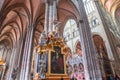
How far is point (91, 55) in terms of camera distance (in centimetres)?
969

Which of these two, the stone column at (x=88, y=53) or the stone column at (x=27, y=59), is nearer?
the stone column at (x=88, y=53)

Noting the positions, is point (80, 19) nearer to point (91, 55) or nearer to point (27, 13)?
point (91, 55)

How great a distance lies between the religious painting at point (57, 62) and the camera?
19.4ft

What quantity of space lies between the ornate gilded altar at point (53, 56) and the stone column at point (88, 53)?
11.1 feet

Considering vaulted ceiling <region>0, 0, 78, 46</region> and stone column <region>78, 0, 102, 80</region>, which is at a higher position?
A: vaulted ceiling <region>0, 0, 78, 46</region>

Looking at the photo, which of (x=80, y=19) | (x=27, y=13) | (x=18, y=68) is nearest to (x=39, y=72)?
(x=80, y=19)

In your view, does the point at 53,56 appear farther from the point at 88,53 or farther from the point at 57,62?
the point at 88,53

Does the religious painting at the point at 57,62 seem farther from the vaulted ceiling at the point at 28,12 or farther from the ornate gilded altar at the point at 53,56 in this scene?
the vaulted ceiling at the point at 28,12

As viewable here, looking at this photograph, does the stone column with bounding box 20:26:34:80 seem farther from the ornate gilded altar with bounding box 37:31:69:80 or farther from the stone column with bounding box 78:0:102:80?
the stone column with bounding box 78:0:102:80

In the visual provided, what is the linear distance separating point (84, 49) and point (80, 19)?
3.04 metres

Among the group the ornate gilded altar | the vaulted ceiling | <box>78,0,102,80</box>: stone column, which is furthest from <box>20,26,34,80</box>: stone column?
<box>78,0,102,80</box>: stone column

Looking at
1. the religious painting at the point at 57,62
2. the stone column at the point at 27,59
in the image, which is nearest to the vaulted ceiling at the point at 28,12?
the stone column at the point at 27,59

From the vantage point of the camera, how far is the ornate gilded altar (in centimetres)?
560

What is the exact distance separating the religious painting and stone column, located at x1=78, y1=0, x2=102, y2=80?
3.46 m
